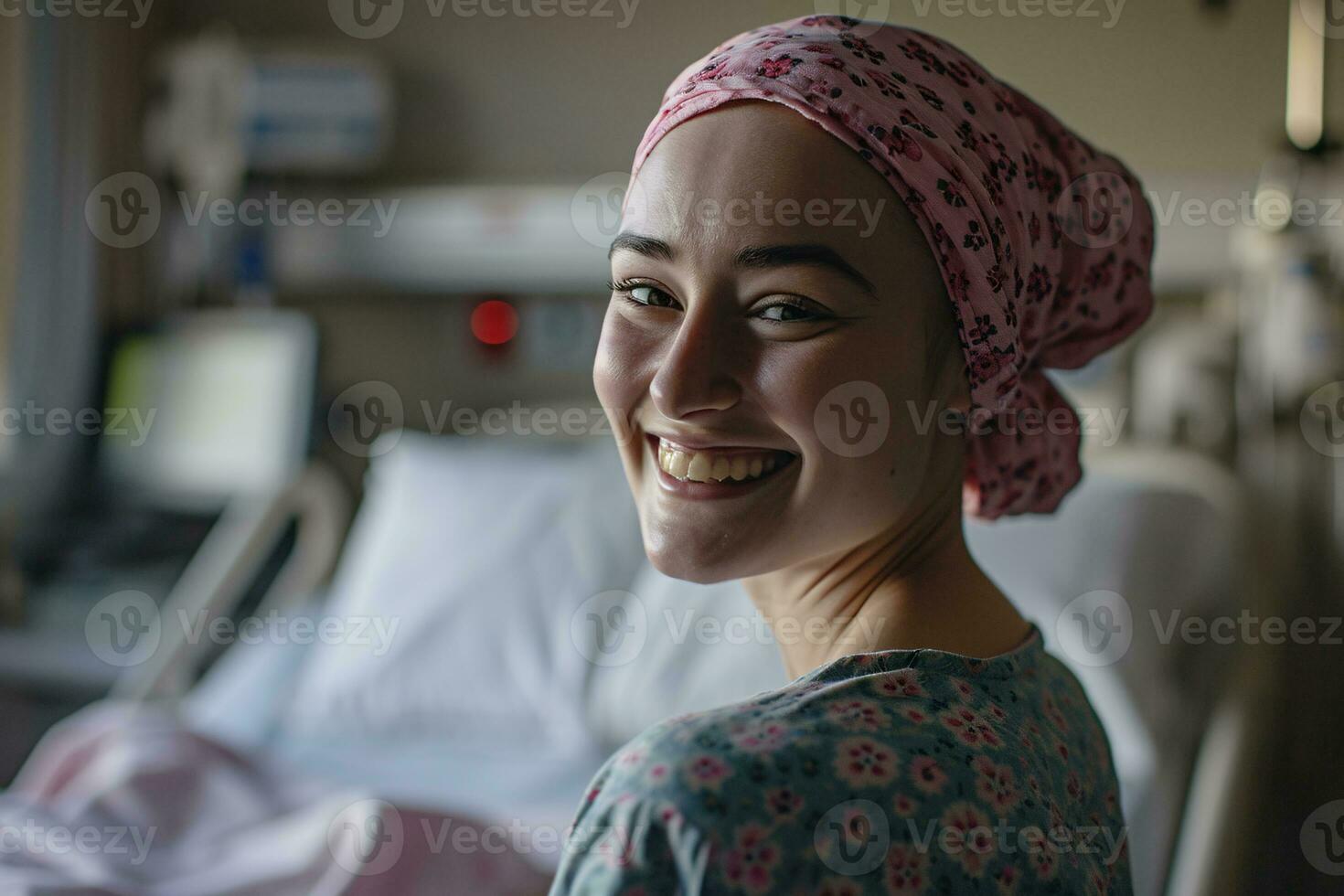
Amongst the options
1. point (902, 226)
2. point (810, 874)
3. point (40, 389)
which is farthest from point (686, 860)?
point (40, 389)

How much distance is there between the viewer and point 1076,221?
94 cm

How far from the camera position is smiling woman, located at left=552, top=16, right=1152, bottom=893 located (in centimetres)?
63
